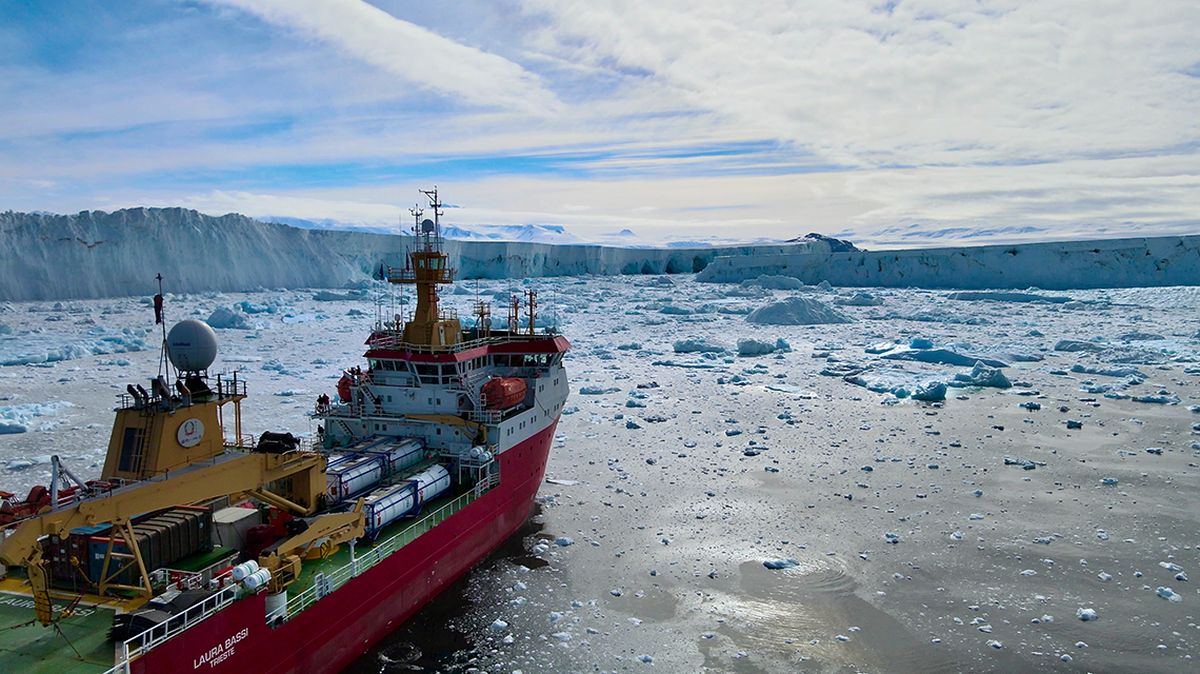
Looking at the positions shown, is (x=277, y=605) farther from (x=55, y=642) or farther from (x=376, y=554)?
(x=55, y=642)

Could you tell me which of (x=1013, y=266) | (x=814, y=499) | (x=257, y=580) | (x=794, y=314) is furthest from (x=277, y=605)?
(x=1013, y=266)

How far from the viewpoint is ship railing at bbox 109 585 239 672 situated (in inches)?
241

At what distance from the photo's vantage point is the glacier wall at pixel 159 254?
124ft

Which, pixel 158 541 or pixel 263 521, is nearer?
pixel 158 541

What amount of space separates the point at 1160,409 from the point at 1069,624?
1361cm

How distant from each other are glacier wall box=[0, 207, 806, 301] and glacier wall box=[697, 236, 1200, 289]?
30.3m

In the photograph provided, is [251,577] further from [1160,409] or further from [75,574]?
[1160,409]

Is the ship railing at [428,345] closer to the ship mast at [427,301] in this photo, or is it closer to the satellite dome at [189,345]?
the ship mast at [427,301]

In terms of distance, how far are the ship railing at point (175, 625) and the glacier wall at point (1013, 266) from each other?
5176 centimetres

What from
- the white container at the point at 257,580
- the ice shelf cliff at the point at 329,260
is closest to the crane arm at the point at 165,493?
the white container at the point at 257,580

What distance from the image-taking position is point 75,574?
24.5 ft

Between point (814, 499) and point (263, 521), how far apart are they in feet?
29.7

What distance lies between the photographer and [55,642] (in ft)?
21.8

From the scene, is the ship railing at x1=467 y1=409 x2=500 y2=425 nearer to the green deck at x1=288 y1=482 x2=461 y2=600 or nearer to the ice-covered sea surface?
the green deck at x1=288 y1=482 x2=461 y2=600
